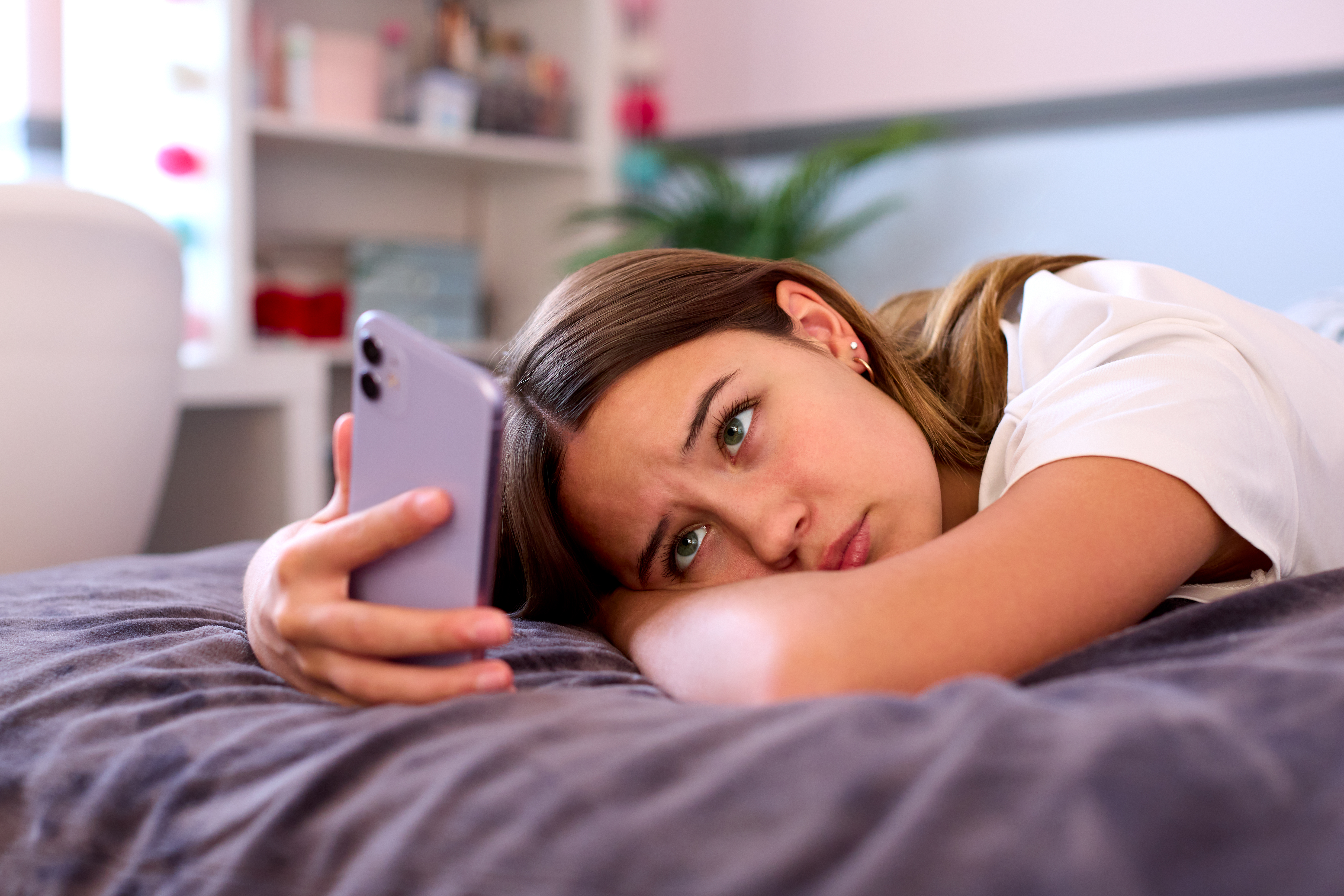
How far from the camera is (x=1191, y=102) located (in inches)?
87.1

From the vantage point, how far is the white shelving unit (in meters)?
2.16

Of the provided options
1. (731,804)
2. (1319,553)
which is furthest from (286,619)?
(1319,553)

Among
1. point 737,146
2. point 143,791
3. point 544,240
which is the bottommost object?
point 143,791

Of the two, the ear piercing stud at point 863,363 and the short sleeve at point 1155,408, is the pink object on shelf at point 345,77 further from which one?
the short sleeve at point 1155,408

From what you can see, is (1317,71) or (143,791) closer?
(143,791)

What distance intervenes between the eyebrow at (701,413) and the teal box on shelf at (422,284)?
6.68 feet

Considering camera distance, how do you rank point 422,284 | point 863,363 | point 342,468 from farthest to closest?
point 422,284
point 863,363
point 342,468

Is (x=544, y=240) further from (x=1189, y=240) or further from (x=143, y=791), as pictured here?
(x=143, y=791)

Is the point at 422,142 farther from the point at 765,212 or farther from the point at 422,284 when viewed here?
the point at 765,212

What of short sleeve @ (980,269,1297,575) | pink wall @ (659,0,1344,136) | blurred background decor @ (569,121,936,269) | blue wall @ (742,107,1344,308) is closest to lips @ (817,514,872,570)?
short sleeve @ (980,269,1297,575)

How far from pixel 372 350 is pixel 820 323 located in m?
0.48

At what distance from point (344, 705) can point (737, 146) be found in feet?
8.23

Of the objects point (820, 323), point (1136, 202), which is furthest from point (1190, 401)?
point (1136, 202)

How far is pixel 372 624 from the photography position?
575mm
